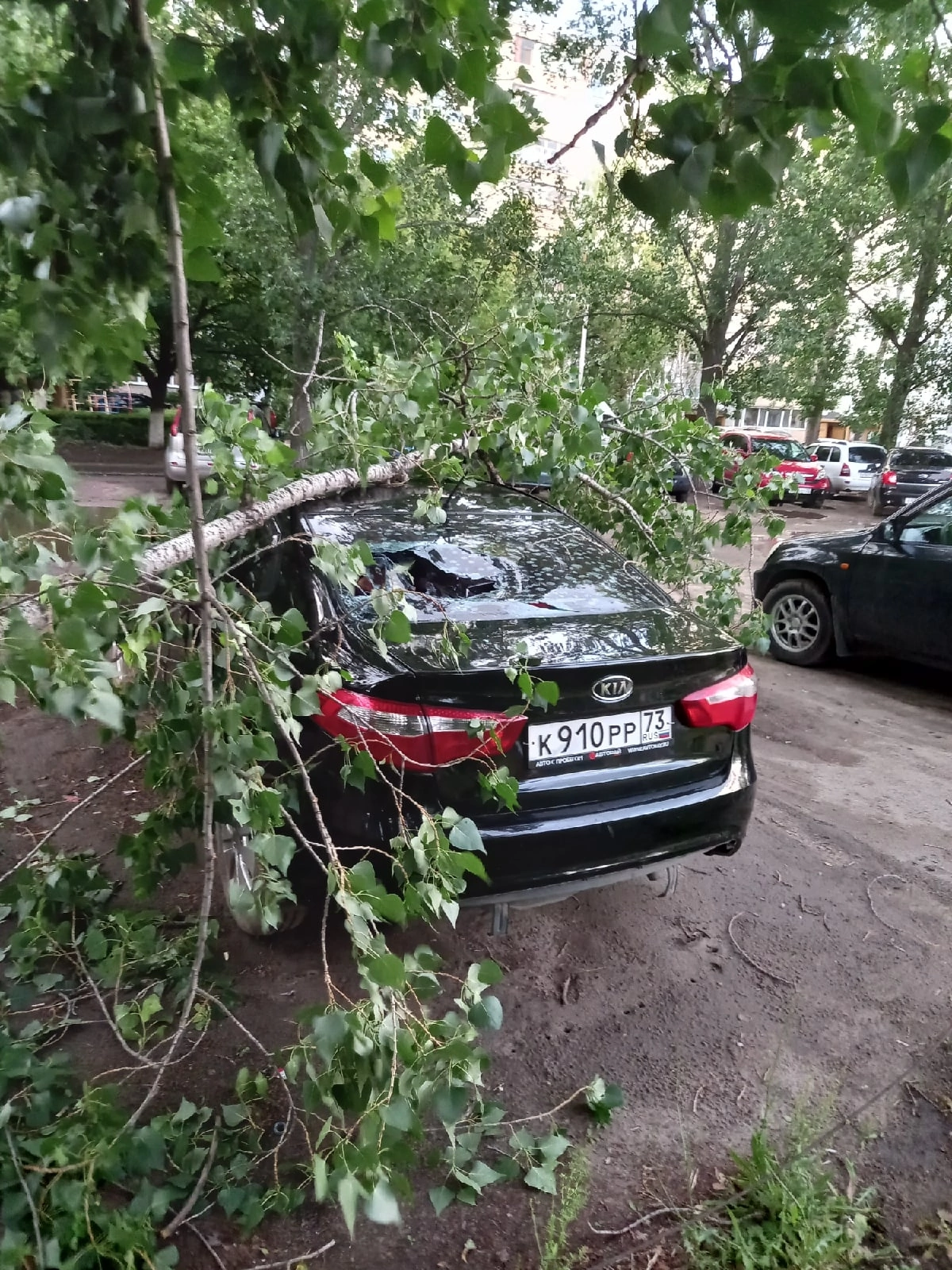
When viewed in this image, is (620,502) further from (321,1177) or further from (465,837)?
(321,1177)

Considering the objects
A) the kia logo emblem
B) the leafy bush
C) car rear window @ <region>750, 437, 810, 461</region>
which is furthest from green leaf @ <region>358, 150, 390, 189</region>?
the leafy bush

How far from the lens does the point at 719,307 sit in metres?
22.1

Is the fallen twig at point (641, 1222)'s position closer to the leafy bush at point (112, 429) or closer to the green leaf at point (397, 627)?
the green leaf at point (397, 627)

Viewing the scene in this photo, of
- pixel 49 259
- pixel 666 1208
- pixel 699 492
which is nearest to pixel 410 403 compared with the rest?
pixel 49 259

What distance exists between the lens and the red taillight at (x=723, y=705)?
3.03 metres

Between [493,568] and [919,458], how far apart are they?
2130 cm

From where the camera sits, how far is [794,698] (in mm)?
6512

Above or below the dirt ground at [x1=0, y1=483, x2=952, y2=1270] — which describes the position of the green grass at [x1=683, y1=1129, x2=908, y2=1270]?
above

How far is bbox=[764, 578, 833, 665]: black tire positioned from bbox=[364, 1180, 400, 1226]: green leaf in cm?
647

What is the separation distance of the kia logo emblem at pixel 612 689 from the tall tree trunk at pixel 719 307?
63.8 ft

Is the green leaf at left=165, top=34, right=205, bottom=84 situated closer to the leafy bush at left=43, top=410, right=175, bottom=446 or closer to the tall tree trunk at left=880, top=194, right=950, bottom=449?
the tall tree trunk at left=880, top=194, right=950, bottom=449

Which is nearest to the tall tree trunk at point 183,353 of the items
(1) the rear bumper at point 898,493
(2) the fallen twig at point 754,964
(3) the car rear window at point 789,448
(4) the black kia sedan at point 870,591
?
(2) the fallen twig at point 754,964

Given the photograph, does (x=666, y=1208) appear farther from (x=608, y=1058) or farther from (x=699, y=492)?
(x=699, y=492)

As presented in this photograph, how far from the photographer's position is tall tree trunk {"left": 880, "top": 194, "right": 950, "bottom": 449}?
22688mm
